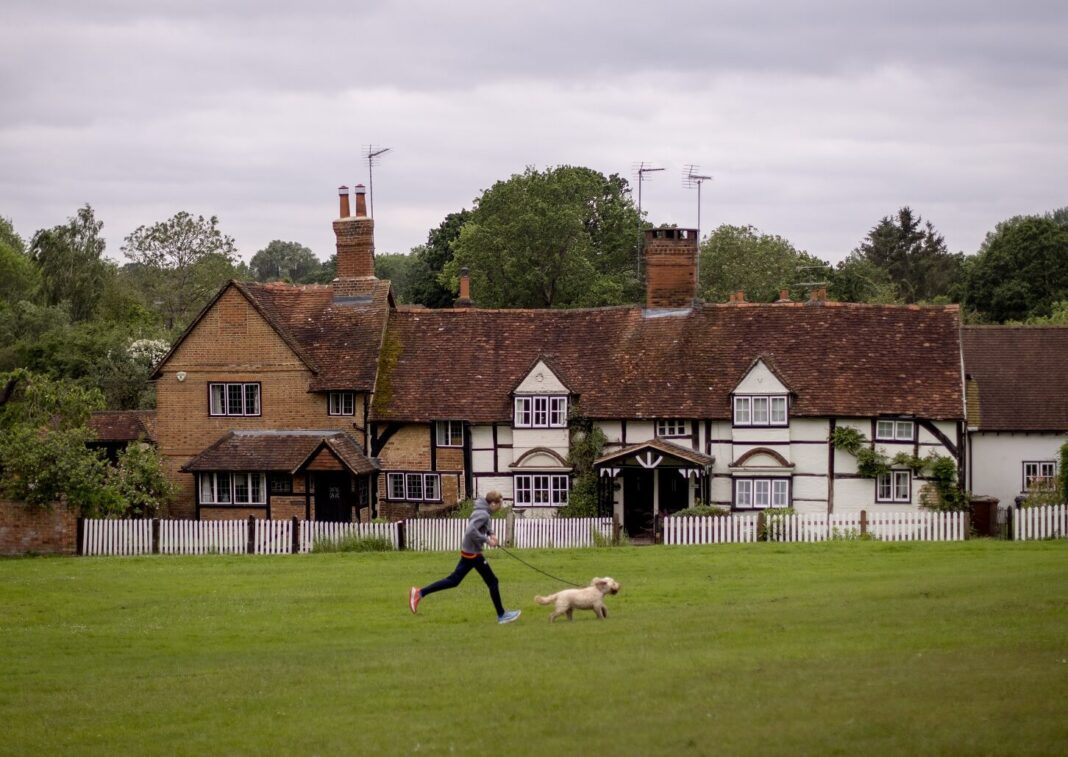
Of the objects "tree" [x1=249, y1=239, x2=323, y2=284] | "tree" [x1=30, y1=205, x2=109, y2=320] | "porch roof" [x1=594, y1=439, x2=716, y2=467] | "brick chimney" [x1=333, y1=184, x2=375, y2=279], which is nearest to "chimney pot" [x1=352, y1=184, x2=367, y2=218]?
"brick chimney" [x1=333, y1=184, x2=375, y2=279]

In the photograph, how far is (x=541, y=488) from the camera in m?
46.1

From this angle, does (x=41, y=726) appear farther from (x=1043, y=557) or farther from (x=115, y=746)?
(x=1043, y=557)

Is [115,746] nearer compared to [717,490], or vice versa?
[115,746]

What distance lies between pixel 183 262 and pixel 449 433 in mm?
53182

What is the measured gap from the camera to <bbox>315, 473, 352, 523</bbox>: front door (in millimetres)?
45656

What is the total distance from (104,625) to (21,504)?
1622 cm

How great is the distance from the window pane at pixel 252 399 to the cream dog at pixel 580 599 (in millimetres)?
27006

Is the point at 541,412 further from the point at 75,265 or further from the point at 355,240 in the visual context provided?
the point at 75,265

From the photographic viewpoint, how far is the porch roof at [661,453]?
43.7 m

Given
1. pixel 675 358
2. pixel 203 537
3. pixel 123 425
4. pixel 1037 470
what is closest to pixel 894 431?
pixel 1037 470

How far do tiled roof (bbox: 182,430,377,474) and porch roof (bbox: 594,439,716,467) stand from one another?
24.7 feet

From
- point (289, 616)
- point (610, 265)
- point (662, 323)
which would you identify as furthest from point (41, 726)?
point (610, 265)

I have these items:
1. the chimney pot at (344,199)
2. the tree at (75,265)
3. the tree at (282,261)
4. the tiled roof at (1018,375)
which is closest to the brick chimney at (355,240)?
the chimney pot at (344,199)

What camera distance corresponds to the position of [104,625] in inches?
979
